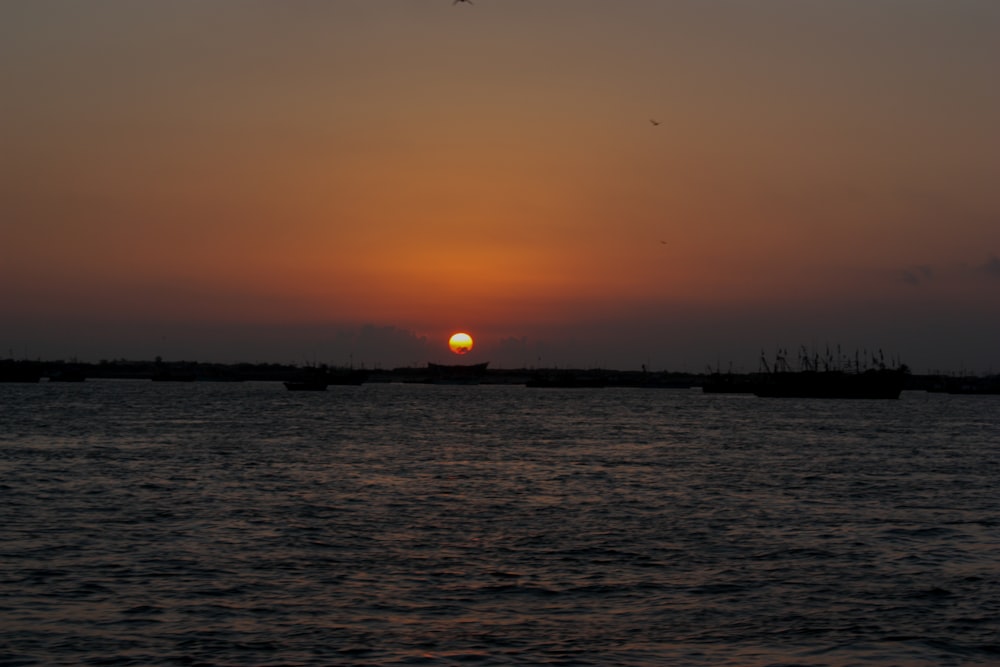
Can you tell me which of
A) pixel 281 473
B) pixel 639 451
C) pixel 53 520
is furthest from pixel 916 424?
pixel 53 520

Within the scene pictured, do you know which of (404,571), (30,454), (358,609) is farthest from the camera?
(30,454)

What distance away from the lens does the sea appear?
21125mm

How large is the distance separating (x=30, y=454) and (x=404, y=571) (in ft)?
153

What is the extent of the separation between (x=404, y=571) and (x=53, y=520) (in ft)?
50.1

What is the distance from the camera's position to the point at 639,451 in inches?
2995

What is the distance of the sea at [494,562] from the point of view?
21.1 meters

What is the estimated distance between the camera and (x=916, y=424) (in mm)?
130125

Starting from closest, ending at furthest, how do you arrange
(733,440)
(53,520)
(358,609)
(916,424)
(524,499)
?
(358,609) → (53,520) → (524,499) → (733,440) → (916,424)

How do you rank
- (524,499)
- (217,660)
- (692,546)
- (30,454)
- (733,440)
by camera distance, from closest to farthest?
(217,660)
(692,546)
(524,499)
(30,454)
(733,440)

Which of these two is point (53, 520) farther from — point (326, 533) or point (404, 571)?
point (404, 571)

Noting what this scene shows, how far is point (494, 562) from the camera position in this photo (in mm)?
29797

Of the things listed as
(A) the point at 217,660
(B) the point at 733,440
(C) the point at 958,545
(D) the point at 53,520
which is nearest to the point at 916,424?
(B) the point at 733,440

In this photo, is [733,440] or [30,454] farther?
[733,440]

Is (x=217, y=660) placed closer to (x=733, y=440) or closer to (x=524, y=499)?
(x=524, y=499)
